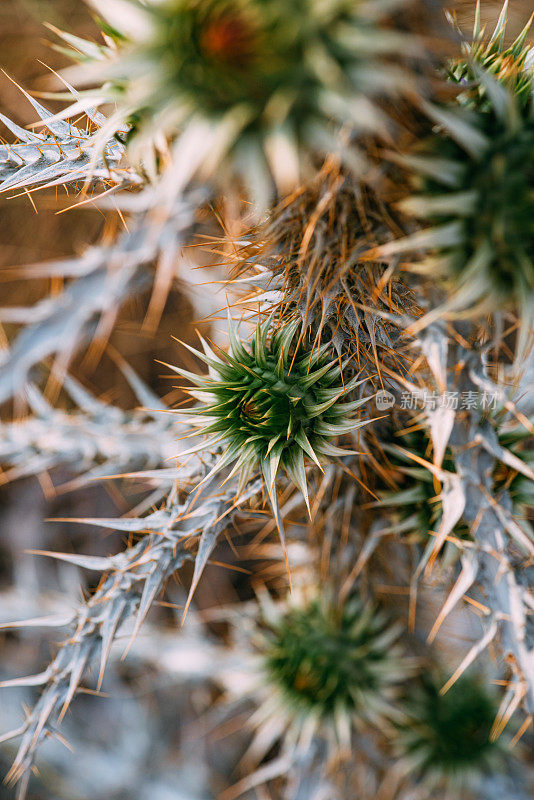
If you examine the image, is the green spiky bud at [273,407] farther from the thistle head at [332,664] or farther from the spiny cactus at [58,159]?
the thistle head at [332,664]

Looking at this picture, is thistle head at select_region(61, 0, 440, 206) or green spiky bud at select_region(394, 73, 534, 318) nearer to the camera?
thistle head at select_region(61, 0, 440, 206)

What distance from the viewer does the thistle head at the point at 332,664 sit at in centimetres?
198

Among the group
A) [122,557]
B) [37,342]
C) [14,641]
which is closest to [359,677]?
[122,557]

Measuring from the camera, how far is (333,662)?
2016mm

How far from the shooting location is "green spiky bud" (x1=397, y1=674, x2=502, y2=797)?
7.29 feet

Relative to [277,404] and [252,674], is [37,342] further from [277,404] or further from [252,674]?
[252,674]

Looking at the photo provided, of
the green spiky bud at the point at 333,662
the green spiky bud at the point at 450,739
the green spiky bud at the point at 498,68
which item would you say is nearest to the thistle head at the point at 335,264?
the green spiky bud at the point at 498,68

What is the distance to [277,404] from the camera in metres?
1.26

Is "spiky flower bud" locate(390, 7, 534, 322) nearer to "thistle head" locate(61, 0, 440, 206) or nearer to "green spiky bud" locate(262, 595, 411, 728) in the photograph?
"thistle head" locate(61, 0, 440, 206)

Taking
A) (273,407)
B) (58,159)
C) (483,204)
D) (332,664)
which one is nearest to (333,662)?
(332,664)

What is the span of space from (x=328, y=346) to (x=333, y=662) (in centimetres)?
129

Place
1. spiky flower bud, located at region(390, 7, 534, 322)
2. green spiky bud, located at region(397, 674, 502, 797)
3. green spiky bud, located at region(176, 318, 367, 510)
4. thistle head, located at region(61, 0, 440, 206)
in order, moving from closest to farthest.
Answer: thistle head, located at region(61, 0, 440, 206)
spiky flower bud, located at region(390, 7, 534, 322)
green spiky bud, located at region(176, 318, 367, 510)
green spiky bud, located at region(397, 674, 502, 797)

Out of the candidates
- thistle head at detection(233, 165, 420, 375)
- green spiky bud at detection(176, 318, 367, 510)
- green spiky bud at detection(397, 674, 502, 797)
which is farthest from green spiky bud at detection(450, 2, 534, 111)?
green spiky bud at detection(397, 674, 502, 797)

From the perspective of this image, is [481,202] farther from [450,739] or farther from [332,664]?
[450,739]
